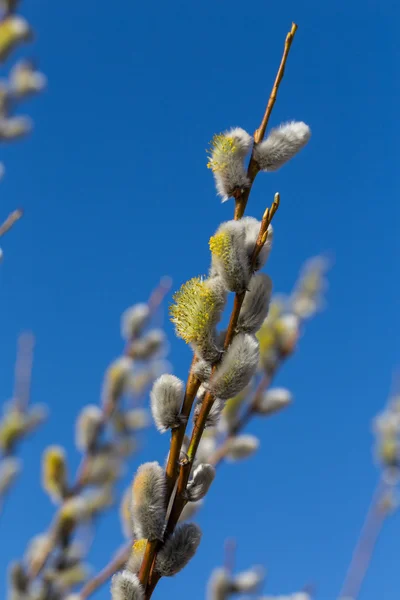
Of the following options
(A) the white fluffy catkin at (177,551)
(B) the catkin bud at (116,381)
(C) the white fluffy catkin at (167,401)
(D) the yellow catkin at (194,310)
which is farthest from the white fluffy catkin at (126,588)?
(B) the catkin bud at (116,381)

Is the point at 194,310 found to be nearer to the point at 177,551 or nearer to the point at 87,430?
the point at 177,551

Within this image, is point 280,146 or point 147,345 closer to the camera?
point 280,146

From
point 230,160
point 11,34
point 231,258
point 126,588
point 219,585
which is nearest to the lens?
point 126,588

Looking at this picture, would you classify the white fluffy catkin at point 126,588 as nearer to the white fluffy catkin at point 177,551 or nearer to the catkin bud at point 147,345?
the white fluffy catkin at point 177,551

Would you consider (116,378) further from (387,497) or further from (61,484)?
(387,497)

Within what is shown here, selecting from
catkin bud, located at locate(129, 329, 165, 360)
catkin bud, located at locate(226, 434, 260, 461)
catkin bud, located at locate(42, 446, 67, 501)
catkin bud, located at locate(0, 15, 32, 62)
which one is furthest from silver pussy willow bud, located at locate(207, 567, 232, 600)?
catkin bud, located at locate(0, 15, 32, 62)

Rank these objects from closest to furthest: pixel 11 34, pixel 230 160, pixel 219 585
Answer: pixel 230 160, pixel 219 585, pixel 11 34

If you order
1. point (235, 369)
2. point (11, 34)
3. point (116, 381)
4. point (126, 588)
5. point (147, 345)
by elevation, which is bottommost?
point (126, 588)

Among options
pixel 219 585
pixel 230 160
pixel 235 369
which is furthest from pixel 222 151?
pixel 219 585
